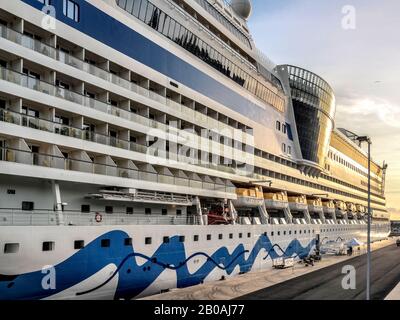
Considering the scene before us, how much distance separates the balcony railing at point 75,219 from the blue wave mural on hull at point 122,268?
4.40ft

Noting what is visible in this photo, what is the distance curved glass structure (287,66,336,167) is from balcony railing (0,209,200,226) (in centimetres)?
3214

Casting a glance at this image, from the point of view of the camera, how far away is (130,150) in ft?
85.4

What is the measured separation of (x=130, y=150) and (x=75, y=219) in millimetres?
5794

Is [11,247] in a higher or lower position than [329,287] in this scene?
higher

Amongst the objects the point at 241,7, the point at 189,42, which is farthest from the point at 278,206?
the point at 241,7

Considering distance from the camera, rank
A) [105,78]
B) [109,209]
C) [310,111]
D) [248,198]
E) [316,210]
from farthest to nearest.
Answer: [316,210]
[310,111]
[248,198]
[109,209]
[105,78]

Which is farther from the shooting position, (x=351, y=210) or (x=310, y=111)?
(x=351, y=210)

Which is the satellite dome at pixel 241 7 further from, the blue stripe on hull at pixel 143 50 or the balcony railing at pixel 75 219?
the balcony railing at pixel 75 219

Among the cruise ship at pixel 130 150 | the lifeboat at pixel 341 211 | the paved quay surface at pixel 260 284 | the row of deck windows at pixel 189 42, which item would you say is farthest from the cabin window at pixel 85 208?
the lifeboat at pixel 341 211

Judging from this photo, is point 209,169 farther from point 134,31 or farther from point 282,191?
point 282,191

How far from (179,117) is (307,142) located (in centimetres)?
3105

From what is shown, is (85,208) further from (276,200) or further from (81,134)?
(276,200)

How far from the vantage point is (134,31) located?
1081 inches
